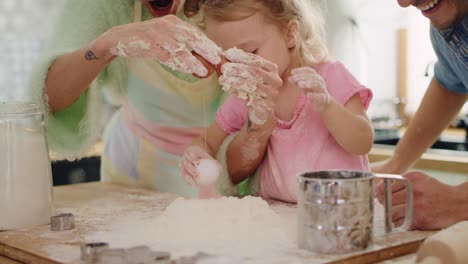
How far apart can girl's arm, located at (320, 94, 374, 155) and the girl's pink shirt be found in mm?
41

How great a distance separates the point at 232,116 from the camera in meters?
1.66

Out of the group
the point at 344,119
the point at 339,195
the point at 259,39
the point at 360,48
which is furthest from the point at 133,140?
the point at 360,48

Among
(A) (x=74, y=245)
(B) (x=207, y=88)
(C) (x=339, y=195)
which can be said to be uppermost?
(B) (x=207, y=88)

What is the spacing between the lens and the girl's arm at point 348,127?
1.44m

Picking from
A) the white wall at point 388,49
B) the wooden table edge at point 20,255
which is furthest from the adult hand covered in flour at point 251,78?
the white wall at point 388,49

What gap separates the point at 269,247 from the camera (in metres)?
1.11

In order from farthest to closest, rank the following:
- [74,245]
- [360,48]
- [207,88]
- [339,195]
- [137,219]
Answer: [360,48]
[207,88]
[137,219]
[74,245]
[339,195]

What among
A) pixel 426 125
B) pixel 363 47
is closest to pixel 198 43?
pixel 426 125

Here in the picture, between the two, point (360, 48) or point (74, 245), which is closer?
point (74, 245)

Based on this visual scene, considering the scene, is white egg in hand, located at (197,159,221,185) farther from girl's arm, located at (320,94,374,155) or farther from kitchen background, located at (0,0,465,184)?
kitchen background, located at (0,0,465,184)

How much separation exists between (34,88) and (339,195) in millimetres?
845

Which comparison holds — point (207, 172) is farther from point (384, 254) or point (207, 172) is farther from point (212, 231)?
point (384, 254)

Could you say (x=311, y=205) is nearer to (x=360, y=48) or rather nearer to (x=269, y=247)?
(x=269, y=247)

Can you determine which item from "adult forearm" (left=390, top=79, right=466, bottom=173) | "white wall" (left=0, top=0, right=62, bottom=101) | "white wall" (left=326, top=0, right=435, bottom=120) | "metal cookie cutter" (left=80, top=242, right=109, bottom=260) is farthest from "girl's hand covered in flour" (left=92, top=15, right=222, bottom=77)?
"white wall" (left=326, top=0, right=435, bottom=120)
